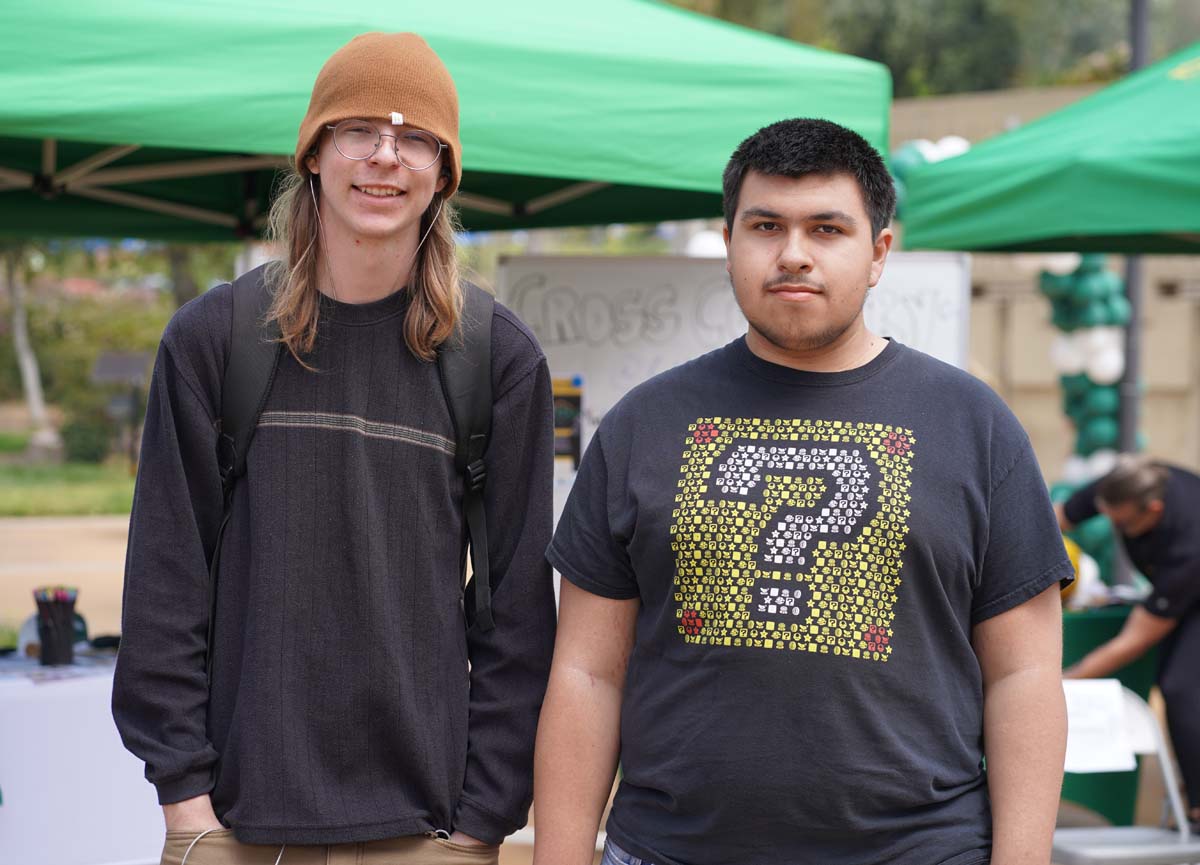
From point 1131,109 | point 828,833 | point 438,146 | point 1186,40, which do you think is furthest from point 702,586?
point 1186,40

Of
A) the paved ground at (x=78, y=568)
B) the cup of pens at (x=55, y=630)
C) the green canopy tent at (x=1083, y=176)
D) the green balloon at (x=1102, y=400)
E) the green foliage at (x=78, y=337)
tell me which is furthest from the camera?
the green foliage at (x=78, y=337)

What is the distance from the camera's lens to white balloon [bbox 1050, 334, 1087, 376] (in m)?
9.66

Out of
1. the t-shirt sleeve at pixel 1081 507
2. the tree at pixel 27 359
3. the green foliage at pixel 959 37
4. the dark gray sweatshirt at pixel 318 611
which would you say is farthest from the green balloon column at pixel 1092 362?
the green foliage at pixel 959 37

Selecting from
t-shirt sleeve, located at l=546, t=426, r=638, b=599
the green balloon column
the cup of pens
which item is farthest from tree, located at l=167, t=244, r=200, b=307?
t-shirt sleeve, located at l=546, t=426, r=638, b=599

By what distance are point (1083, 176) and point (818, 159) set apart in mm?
2872

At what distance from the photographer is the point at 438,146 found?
6.71 ft

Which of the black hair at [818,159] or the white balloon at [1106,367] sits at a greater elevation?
the black hair at [818,159]

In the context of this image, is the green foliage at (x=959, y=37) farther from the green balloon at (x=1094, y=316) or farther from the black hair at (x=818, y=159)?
the black hair at (x=818, y=159)

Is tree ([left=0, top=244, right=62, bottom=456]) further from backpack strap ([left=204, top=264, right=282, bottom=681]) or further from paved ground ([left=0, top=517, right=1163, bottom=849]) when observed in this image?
backpack strap ([left=204, top=264, right=282, bottom=681])

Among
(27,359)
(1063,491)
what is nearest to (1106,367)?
(1063,491)

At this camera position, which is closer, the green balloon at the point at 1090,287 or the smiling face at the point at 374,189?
the smiling face at the point at 374,189

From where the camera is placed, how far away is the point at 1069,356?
968 centimetres

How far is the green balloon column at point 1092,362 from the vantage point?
953 centimetres

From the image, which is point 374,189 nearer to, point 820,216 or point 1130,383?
point 820,216
